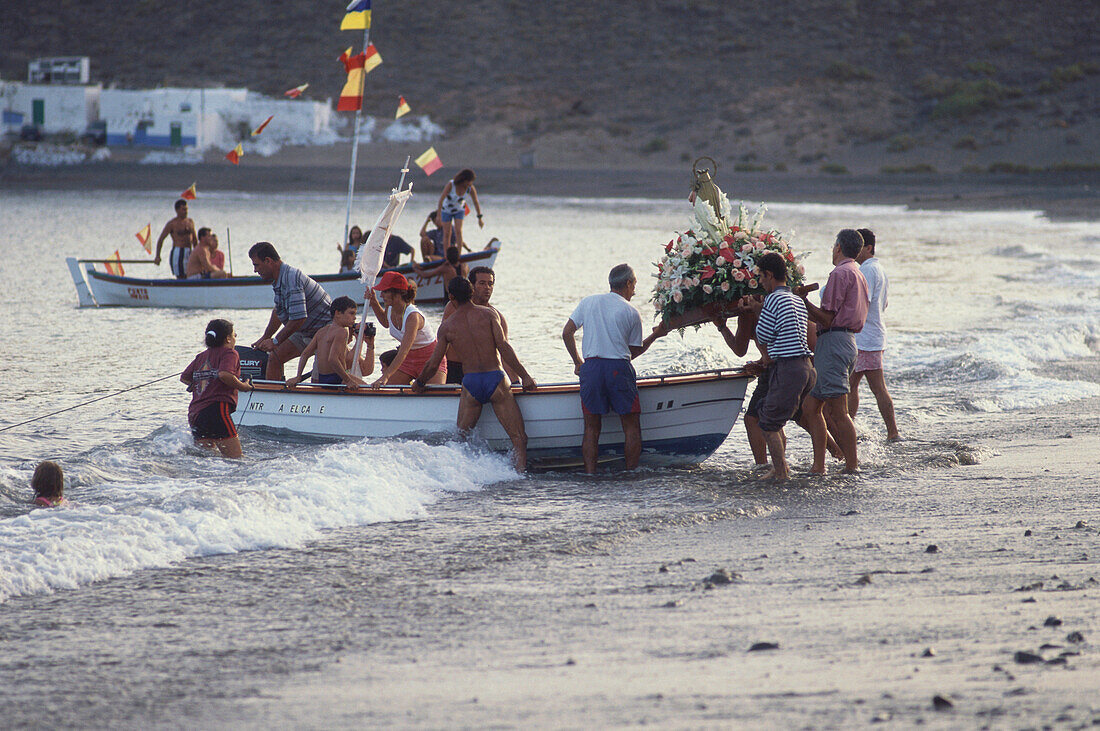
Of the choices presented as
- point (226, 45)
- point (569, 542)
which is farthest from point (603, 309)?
point (226, 45)

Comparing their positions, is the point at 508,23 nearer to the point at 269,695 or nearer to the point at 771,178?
the point at 771,178

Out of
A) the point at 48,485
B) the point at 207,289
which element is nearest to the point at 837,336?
the point at 48,485

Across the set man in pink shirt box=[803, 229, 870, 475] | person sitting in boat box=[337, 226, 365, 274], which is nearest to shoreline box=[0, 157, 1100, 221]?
person sitting in boat box=[337, 226, 365, 274]

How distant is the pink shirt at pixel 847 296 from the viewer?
7.65 m

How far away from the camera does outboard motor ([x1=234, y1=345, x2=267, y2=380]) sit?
9602 mm

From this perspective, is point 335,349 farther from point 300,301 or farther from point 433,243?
point 433,243

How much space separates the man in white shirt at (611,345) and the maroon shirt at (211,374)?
8.24ft

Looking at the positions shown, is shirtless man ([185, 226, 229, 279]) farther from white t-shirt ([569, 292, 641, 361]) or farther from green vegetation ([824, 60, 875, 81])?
green vegetation ([824, 60, 875, 81])

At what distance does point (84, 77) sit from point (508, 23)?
24.8m

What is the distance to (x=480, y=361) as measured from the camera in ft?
26.5

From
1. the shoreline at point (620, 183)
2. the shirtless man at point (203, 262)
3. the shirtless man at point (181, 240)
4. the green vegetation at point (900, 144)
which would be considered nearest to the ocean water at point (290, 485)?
the shirtless man at point (203, 262)

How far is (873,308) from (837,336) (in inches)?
40.6

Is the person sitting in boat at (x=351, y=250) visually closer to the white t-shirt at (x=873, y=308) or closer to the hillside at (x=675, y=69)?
the white t-shirt at (x=873, y=308)

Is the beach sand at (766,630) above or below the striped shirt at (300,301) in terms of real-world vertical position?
below
